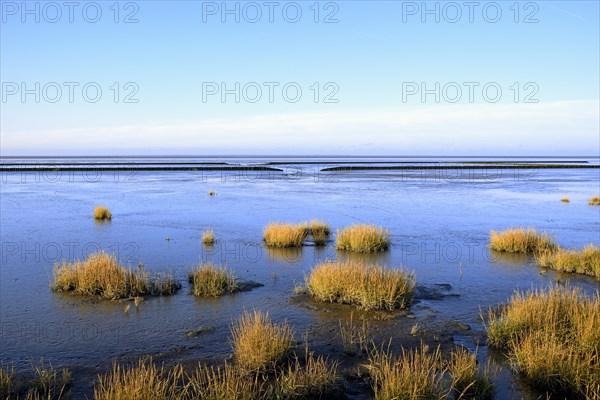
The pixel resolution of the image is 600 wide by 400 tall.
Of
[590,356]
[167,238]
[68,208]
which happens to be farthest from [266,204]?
[590,356]

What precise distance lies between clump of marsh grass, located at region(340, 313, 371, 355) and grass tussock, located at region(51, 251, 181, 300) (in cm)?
422

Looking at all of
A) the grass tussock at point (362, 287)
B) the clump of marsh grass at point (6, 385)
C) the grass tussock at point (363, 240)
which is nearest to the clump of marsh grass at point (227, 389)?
the clump of marsh grass at point (6, 385)

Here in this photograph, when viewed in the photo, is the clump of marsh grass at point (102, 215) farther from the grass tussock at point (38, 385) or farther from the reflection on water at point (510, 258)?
the grass tussock at point (38, 385)

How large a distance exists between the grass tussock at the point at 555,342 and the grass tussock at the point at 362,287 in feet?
6.22

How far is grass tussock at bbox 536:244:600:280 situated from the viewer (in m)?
12.9

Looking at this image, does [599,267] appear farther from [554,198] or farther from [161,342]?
[554,198]

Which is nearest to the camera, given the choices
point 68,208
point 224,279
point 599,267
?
point 224,279

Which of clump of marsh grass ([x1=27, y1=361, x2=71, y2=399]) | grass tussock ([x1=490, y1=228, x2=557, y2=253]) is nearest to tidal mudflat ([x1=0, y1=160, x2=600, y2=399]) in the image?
clump of marsh grass ([x1=27, y1=361, x2=71, y2=399])

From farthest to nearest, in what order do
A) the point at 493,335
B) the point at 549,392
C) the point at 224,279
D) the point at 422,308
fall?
the point at 224,279
the point at 422,308
the point at 493,335
the point at 549,392

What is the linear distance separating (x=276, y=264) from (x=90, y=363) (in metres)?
7.28

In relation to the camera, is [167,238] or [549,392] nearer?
[549,392]

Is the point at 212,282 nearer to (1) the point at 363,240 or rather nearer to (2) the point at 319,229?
(1) the point at 363,240

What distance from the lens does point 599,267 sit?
41.5 feet

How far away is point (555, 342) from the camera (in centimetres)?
707
